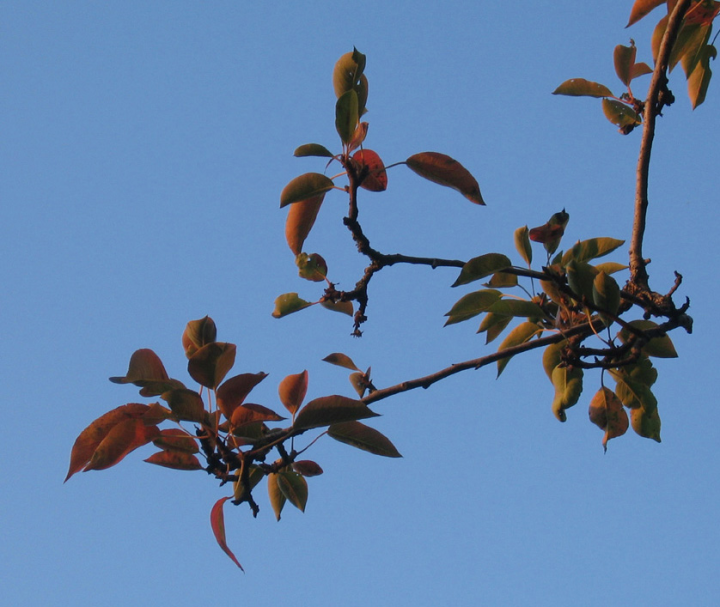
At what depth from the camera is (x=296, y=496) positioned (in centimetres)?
152

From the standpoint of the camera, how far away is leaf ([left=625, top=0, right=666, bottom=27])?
5.93 ft

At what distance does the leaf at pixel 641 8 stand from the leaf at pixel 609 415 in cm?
97

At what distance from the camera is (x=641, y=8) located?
5.94ft

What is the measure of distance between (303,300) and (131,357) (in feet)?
1.29

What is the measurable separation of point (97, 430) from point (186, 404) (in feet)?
0.81

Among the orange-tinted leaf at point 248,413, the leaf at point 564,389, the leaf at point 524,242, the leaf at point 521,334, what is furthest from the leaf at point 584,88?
the orange-tinted leaf at point 248,413

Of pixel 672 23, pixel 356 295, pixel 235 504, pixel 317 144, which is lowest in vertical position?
pixel 235 504

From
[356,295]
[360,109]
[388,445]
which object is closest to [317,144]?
[360,109]

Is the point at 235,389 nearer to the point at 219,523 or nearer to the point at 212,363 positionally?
the point at 212,363

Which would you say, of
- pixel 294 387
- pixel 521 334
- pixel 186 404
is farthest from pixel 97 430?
pixel 521 334

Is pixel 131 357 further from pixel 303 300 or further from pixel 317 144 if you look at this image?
pixel 317 144

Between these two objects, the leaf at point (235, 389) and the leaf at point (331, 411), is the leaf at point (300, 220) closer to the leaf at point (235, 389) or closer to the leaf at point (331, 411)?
the leaf at point (235, 389)

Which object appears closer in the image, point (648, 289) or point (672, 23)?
point (648, 289)

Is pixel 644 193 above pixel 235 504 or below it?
above
